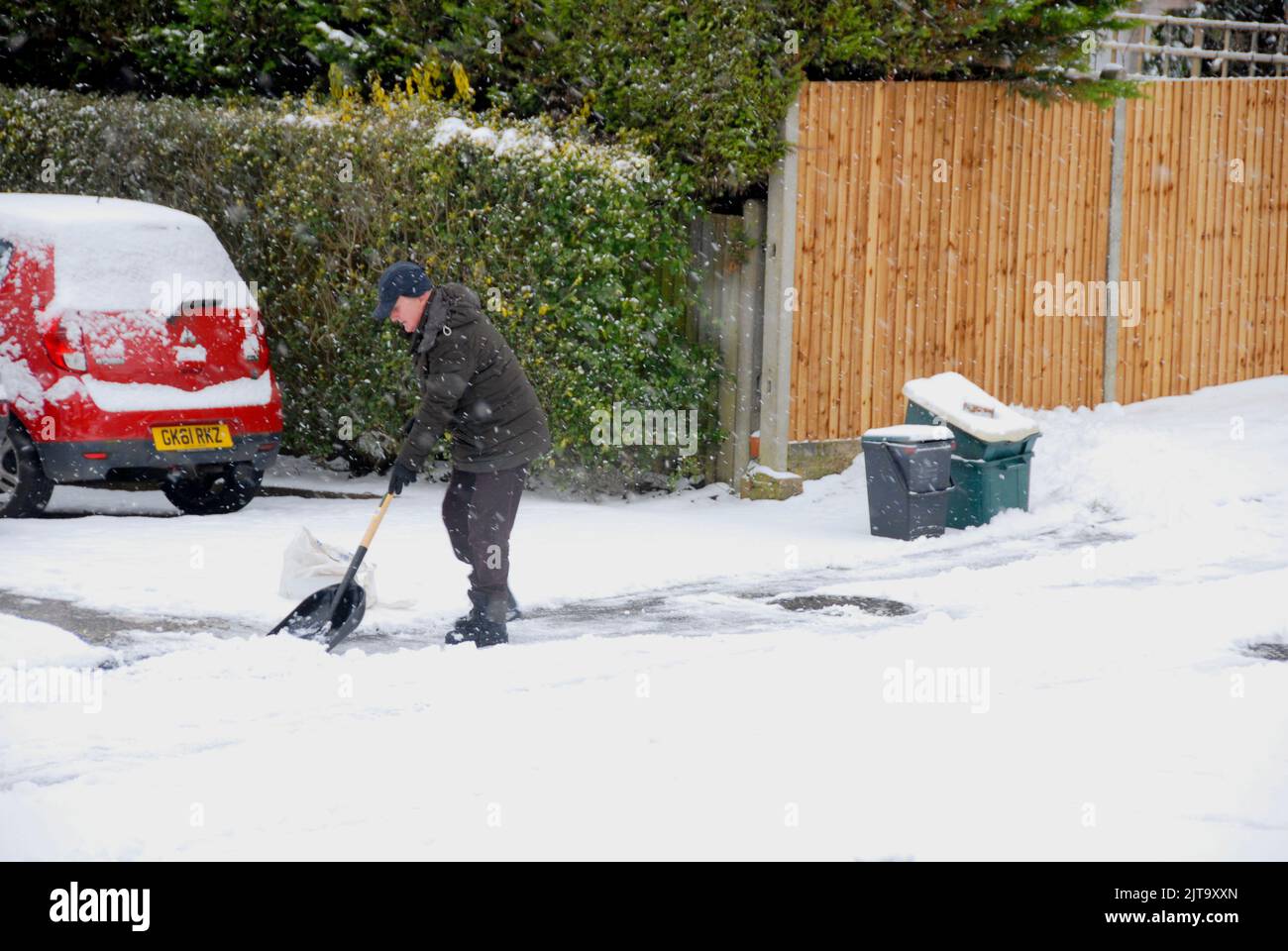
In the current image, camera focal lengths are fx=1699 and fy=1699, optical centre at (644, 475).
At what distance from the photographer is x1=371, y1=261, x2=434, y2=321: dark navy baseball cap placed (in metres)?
7.64

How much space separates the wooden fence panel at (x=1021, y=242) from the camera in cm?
1245

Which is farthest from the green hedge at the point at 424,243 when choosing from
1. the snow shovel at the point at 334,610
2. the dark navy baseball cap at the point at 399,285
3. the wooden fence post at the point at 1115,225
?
the wooden fence post at the point at 1115,225

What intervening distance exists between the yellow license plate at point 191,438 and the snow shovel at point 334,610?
3036 mm

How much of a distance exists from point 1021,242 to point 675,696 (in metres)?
7.75

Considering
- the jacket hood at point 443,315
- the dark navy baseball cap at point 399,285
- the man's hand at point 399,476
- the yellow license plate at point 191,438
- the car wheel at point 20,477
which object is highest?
the dark navy baseball cap at point 399,285

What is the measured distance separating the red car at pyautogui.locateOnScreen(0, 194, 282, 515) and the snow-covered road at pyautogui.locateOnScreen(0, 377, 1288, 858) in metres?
0.46

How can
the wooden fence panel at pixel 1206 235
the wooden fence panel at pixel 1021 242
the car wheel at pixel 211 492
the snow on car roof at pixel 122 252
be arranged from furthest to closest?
the wooden fence panel at pixel 1206 235
the wooden fence panel at pixel 1021 242
the car wheel at pixel 211 492
the snow on car roof at pixel 122 252

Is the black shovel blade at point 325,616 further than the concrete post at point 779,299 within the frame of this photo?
No

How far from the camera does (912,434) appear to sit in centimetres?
1085

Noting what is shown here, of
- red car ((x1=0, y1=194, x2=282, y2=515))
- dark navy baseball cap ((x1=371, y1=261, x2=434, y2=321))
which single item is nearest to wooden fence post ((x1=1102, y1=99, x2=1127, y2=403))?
red car ((x1=0, y1=194, x2=282, y2=515))

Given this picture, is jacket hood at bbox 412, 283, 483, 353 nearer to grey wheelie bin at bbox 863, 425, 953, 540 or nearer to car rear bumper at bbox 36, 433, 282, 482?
car rear bumper at bbox 36, 433, 282, 482

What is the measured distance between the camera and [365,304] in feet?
38.9

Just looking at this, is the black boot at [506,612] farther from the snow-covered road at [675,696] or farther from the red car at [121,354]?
the red car at [121,354]

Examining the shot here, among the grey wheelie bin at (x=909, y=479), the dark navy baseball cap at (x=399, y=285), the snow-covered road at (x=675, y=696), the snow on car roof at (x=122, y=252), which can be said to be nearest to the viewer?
the snow-covered road at (x=675, y=696)
